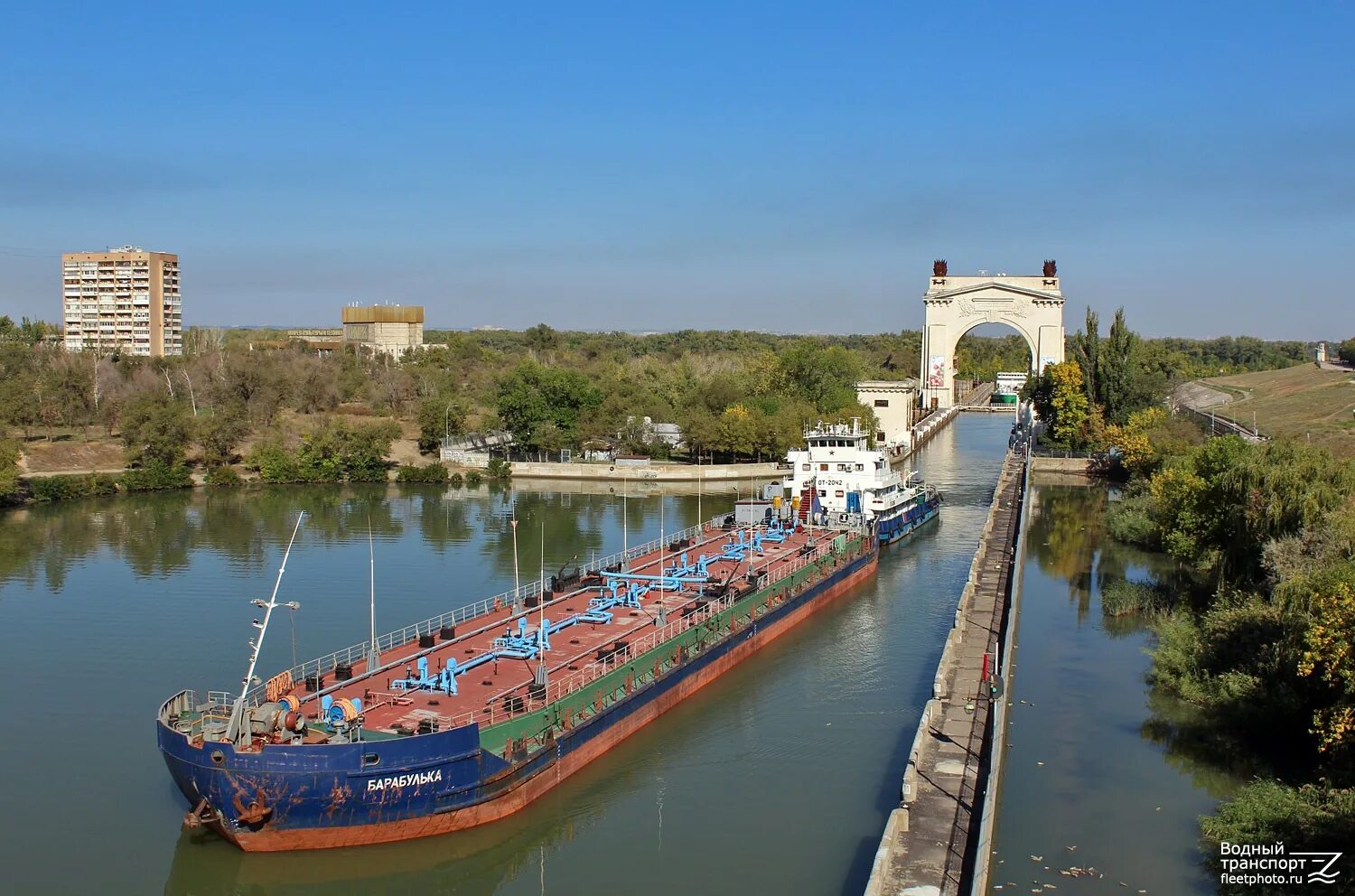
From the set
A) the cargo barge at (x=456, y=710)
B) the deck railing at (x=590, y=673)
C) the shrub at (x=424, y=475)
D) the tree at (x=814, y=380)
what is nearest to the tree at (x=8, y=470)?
the shrub at (x=424, y=475)

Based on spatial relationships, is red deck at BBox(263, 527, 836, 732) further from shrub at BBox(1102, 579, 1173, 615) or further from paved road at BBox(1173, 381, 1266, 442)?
paved road at BBox(1173, 381, 1266, 442)

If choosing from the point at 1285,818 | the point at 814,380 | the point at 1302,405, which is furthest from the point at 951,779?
the point at 814,380

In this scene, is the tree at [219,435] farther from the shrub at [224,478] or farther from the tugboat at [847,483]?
the tugboat at [847,483]

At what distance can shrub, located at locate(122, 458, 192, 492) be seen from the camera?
53.2 m

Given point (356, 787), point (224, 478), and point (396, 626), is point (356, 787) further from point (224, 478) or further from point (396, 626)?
point (224, 478)

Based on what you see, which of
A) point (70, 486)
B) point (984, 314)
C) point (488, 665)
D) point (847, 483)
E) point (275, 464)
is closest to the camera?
point (488, 665)

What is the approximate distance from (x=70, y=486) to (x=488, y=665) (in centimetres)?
3845

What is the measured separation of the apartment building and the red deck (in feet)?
336

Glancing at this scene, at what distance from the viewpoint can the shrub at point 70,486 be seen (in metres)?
49.8

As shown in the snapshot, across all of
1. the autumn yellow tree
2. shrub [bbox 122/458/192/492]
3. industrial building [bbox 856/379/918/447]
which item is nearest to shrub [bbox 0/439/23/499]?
shrub [bbox 122/458/192/492]

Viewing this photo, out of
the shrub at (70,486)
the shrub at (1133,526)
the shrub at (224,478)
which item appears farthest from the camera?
the shrub at (224,478)

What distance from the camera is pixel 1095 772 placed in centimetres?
1864

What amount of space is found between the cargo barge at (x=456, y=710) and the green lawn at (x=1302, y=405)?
22955 mm

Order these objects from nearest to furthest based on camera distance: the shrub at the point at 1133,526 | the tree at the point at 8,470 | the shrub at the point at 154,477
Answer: the shrub at the point at 1133,526, the tree at the point at 8,470, the shrub at the point at 154,477
